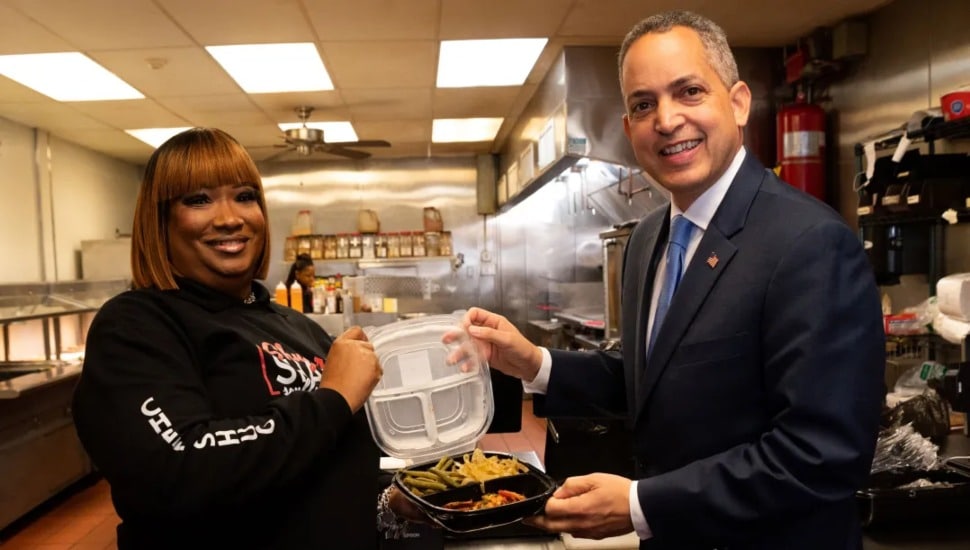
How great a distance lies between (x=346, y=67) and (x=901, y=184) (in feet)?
12.1

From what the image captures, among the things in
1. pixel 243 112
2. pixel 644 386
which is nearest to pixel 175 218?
pixel 644 386

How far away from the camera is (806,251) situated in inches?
46.2

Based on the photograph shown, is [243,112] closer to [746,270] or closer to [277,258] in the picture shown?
[277,258]

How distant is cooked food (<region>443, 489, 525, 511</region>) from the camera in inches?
54.1

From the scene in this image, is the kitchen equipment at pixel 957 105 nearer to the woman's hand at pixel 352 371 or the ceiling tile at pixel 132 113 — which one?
the woman's hand at pixel 352 371

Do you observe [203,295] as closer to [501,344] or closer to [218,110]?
[501,344]

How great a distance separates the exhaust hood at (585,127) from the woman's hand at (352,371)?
12.1 feet

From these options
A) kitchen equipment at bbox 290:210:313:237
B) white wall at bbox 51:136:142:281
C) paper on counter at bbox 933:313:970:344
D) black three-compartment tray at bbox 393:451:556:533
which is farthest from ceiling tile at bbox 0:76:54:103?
paper on counter at bbox 933:313:970:344

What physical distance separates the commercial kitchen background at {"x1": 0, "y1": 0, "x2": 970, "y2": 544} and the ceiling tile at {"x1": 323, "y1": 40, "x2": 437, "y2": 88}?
0.99 m

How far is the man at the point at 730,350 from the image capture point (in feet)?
3.75

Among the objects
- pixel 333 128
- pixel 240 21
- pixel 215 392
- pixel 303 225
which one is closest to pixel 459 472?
pixel 215 392

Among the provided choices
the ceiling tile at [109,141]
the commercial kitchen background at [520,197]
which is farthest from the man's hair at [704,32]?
the ceiling tile at [109,141]

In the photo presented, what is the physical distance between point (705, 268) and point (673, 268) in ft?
0.48

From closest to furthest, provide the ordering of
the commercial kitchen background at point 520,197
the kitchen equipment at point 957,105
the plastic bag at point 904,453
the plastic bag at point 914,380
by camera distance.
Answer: the plastic bag at point 904,453
the kitchen equipment at point 957,105
the plastic bag at point 914,380
the commercial kitchen background at point 520,197
